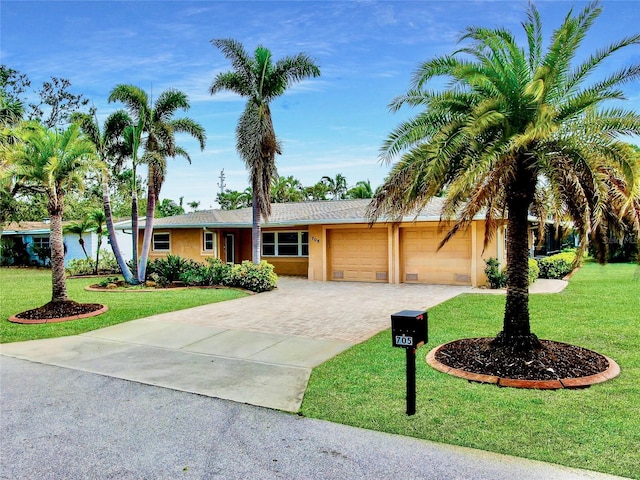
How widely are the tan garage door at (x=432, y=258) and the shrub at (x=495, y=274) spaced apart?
103 cm

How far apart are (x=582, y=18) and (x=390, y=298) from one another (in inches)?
359

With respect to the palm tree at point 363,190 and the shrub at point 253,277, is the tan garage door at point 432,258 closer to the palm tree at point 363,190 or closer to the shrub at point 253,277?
the shrub at point 253,277

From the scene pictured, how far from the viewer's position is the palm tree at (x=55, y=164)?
32.9 ft

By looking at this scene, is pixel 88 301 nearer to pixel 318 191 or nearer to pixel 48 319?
A: pixel 48 319

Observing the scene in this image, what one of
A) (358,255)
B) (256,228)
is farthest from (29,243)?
(358,255)

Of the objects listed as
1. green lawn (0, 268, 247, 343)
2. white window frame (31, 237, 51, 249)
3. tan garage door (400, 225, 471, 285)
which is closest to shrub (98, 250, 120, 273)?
green lawn (0, 268, 247, 343)

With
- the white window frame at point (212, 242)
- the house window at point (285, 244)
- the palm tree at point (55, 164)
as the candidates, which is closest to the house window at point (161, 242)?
the white window frame at point (212, 242)

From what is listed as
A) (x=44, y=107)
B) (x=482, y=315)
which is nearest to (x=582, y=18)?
(x=482, y=315)

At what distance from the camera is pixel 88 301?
1293 centimetres

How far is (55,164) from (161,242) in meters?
13.1

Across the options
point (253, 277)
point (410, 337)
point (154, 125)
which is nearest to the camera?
point (410, 337)

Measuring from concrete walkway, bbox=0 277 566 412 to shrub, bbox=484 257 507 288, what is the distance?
2802mm

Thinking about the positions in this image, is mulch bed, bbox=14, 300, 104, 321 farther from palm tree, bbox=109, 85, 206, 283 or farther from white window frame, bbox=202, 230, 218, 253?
white window frame, bbox=202, 230, 218, 253

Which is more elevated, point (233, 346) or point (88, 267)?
point (88, 267)
